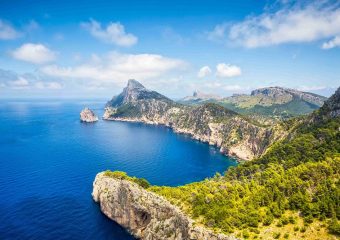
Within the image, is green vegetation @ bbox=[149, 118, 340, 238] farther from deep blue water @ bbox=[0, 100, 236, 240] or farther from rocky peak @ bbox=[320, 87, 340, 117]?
rocky peak @ bbox=[320, 87, 340, 117]

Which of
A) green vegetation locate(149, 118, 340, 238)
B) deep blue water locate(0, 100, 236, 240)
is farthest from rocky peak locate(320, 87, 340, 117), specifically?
deep blue water locate(0, 100, 236, 240)

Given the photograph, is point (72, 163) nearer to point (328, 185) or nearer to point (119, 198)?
point (119, 198)

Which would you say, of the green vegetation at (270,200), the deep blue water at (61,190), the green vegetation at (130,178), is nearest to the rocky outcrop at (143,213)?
the green vegetation at (130,178)

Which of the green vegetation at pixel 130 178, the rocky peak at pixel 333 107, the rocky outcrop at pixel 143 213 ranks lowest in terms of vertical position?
the rocky outcrop at pixel 143 213

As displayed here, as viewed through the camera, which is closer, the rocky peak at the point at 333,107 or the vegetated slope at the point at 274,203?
the vegetated slope at the point at 274,203

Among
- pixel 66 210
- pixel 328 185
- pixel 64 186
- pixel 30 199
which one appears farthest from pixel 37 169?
pixel 328 185

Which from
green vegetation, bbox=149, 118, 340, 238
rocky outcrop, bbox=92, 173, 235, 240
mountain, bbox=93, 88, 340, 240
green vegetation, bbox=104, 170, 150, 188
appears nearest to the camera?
mountain, bbox=93, 88, 340, 240

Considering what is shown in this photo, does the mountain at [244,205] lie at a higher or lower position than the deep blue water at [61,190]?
higher

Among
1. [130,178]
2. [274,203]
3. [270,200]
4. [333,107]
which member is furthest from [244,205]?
[333,107]

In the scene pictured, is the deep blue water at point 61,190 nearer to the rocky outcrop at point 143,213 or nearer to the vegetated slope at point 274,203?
the rocky outcrop at point 143,213
